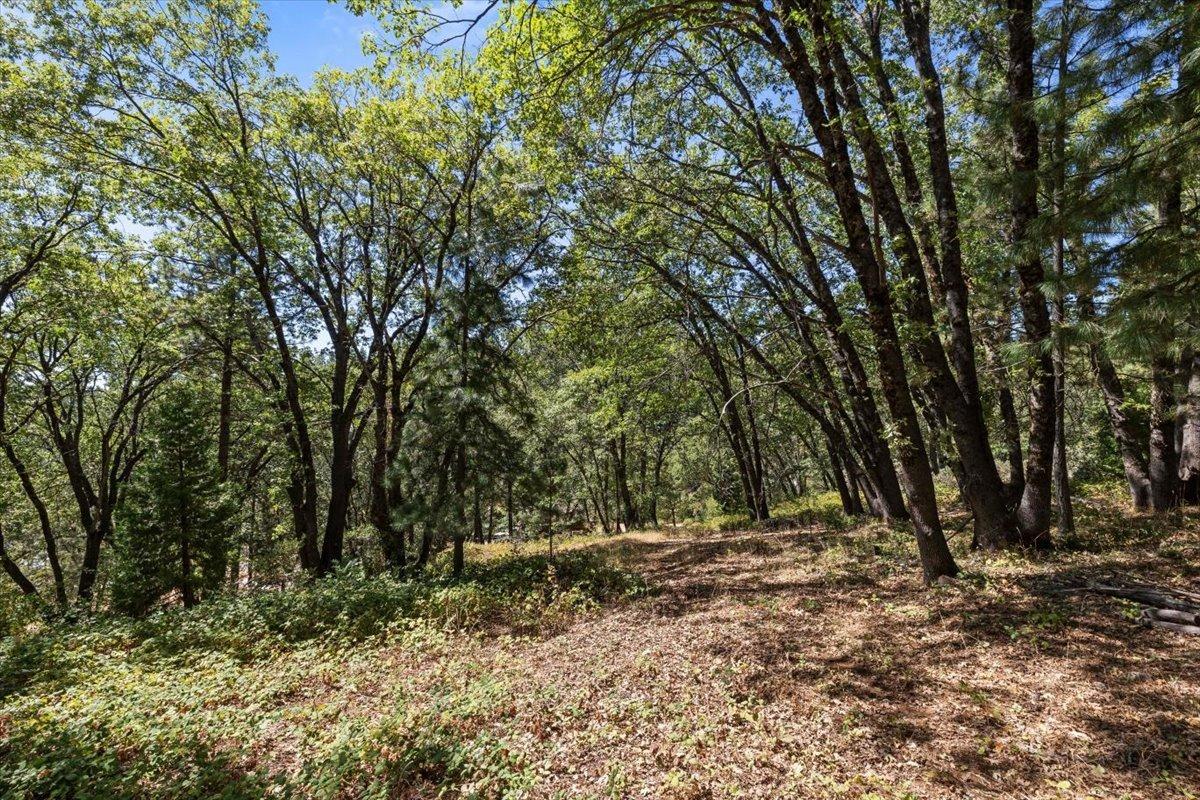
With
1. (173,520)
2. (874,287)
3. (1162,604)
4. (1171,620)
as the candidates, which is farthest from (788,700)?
(173,520)

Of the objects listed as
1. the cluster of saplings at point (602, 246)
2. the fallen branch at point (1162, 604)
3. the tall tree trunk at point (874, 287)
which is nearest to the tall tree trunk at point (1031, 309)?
the cluster of saplings at point (602, 246)

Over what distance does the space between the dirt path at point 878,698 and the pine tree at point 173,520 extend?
9.41 m

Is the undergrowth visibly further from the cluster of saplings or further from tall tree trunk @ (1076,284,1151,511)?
tall tree trunk @ (1076,284,1151,511)

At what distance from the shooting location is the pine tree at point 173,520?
35.6 ft

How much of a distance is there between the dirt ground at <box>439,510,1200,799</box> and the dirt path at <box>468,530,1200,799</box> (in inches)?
0.6

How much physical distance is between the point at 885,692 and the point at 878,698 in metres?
0.12

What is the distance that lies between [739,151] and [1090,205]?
5.04m

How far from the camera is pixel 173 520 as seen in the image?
36.0ft

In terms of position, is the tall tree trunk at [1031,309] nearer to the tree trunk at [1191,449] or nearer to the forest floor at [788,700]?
the forest floor at [788,700]

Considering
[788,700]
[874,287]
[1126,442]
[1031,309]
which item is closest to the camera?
[788,700]

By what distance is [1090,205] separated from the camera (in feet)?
14.9

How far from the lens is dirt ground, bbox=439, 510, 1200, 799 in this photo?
11.0 ft

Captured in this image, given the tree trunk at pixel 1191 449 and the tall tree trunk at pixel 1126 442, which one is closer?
the tree trunk at pixel 1191 449

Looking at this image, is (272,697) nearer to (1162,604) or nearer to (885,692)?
(885,692)
